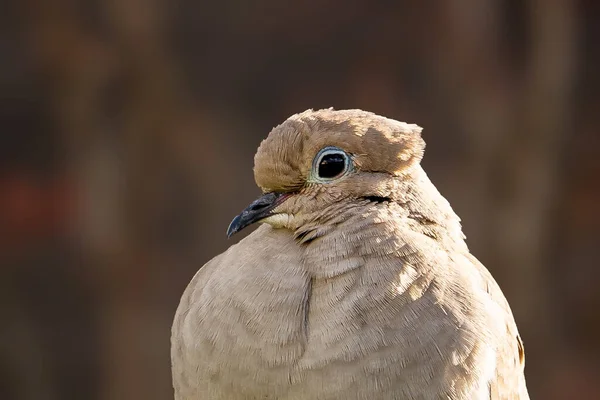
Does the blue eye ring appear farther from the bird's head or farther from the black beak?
the black beak

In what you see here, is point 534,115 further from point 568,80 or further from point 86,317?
point 86,317

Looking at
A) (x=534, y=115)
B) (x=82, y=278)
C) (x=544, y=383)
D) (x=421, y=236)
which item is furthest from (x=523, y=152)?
(x=421, y=236)

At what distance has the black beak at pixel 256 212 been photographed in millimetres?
2863

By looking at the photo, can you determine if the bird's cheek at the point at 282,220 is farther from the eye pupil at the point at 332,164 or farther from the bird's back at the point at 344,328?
the eye pupil at the point at 332,164

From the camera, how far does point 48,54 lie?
6.30m

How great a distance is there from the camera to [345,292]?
268 centimetres

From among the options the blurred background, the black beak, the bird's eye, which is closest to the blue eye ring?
the bird's eye

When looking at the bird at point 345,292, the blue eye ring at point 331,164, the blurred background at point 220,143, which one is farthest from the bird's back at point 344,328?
the blurred background at point 220,143

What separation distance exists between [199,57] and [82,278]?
171 centimetres

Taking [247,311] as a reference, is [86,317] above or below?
below

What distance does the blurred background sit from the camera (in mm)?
6234

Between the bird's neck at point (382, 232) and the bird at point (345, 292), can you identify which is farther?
the bird's neck at point (382, 232)

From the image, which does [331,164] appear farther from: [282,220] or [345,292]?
[345,292]

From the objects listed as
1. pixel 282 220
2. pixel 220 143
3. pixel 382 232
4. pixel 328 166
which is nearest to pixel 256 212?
pixel 282 220
